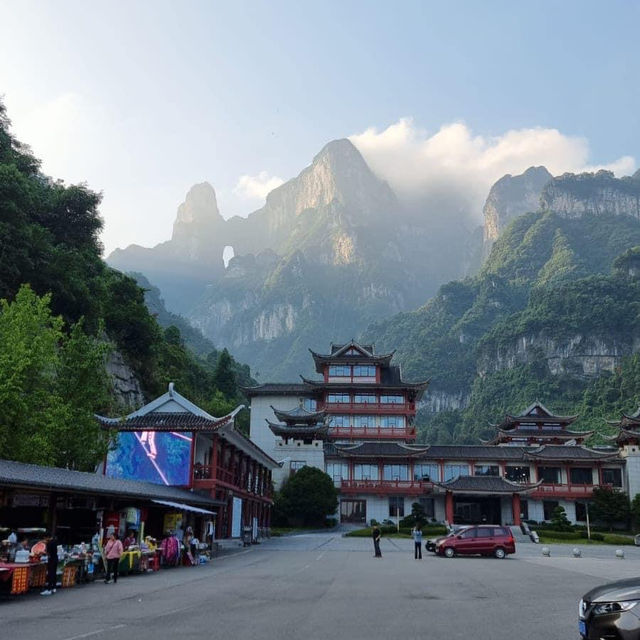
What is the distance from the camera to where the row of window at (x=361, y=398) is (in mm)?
70062

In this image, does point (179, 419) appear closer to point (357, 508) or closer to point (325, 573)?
point (325, 573)

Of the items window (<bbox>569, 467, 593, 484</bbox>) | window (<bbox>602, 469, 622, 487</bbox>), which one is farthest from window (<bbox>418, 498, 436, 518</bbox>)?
window (<bbox>602, 469, 622, 487</bbox>)

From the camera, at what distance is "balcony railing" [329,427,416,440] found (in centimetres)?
6838

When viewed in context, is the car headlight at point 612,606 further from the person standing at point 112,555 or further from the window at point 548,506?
the window at point 548,506

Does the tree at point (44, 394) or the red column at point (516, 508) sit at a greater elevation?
the tree at point (44, 394)

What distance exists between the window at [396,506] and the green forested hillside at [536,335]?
5361 cm

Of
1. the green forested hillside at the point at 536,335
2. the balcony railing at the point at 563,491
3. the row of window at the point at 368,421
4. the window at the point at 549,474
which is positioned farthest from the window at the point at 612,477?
the green forested hillside at the point at 536,335

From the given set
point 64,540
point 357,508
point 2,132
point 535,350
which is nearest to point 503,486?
point 357,508

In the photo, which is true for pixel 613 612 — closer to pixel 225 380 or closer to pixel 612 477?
pixel 612 477

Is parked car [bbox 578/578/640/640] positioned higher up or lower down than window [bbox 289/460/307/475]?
lower down

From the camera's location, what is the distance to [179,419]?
32.2m

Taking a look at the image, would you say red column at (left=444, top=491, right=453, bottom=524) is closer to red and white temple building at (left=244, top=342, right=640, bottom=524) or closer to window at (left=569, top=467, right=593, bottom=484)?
red and white temple building at (left=244, top=342, right=640, bottom=524)

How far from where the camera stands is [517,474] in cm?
6178

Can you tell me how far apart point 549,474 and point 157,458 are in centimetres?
4296
